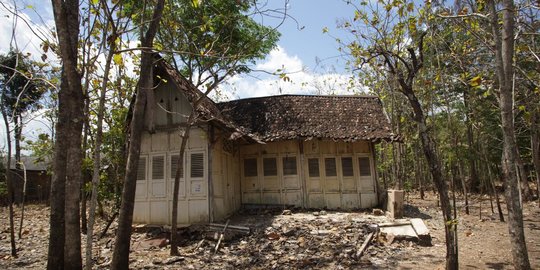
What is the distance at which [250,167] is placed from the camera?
1424 centimetres

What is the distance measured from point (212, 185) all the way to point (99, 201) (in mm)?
5614

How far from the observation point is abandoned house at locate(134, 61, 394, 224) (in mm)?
11531

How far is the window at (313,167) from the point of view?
45.2ft

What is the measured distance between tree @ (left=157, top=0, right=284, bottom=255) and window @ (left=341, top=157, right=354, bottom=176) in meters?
5.46

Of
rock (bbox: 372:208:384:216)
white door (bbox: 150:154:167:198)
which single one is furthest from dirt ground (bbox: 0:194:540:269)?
white door (bbox: 150:154:167:198)

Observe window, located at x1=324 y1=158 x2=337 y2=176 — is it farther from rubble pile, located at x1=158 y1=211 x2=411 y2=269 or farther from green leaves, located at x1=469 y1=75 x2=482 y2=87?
green leaves, located at x1=469 y1=75 x2=482 y2=87

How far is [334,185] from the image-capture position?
44.8 feet

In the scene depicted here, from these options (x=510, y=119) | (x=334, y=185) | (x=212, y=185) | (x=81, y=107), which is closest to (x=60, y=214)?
(x=81, y=107)

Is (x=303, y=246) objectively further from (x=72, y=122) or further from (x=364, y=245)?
(x=72, y=122)

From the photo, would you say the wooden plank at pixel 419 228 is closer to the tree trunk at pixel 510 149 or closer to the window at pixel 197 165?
the tree trunk at pixel 510 149

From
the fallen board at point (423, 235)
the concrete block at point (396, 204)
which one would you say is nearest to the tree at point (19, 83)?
the fallen board at point (423, 235)

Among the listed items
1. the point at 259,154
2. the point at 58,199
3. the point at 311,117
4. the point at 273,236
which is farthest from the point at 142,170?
the point at 311,117

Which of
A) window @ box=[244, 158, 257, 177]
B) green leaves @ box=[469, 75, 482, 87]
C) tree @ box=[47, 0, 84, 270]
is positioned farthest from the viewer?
window @ box=[244, 158, 257, 177]

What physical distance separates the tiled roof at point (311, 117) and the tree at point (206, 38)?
1854 mm
